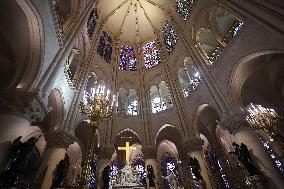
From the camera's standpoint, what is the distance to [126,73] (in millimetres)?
20750

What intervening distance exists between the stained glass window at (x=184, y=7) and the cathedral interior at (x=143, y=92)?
11cm

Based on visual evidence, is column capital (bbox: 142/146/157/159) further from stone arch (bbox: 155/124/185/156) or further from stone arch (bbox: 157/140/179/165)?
stone arch (bbox: 157/140/179/165)

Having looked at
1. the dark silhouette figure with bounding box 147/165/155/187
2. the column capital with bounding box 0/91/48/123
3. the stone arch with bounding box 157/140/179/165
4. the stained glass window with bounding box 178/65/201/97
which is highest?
the stained glass window with bounding box 178/65/201/97

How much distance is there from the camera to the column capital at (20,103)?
7797 mm

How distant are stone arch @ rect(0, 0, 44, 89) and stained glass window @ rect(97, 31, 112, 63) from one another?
10.4 m

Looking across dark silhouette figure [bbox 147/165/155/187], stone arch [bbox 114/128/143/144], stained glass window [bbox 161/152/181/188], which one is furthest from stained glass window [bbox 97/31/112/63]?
dark silhouette figure [bbox 147/165/155/187]

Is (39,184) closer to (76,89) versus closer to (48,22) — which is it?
(76,89)

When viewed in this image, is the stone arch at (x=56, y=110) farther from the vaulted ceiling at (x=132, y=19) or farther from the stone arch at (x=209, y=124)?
the vaulted ceiling at (x=132, y=19)

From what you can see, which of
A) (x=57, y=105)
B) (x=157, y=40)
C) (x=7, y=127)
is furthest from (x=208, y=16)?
(x=7, y=127)

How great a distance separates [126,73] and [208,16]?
29.4 ft

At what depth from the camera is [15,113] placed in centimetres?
782

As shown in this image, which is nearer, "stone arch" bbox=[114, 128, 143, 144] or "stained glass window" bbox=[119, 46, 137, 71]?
"stone arch" bbox=[114, 128, 143, 144]

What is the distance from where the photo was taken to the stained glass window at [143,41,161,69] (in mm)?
21031

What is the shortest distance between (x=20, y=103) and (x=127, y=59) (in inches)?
595
